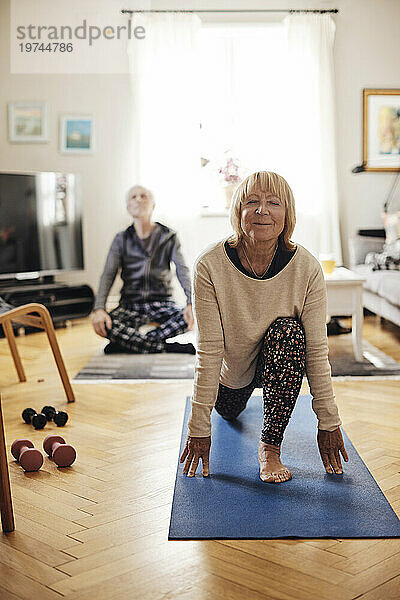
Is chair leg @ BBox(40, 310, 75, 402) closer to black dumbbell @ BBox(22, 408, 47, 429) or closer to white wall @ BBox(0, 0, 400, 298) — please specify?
black dumbbell @ BBox(22, 408, 47, 429)

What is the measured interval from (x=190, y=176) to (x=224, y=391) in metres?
3.79

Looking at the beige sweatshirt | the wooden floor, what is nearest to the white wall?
the wooden floor

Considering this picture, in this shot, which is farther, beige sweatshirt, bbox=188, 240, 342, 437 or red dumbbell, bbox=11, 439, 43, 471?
red dumbbell, bbox=11, 439, 43, 471

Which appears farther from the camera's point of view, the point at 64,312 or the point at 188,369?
the point at 64,312

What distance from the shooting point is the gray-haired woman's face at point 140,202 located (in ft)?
13.9

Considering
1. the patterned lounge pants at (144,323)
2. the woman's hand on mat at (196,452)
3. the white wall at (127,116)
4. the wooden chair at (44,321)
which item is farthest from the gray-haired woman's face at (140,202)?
the woman's hand on mat at (196,452)

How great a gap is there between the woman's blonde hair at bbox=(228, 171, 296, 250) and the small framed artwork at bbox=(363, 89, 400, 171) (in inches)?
163

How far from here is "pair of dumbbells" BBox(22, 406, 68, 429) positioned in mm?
2730

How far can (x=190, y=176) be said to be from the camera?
19.8 ft

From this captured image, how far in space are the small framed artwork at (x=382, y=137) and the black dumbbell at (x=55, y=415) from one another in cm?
407

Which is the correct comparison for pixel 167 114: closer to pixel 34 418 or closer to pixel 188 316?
pixel 188 316

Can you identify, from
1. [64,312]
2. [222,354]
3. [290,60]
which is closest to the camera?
[222,354]

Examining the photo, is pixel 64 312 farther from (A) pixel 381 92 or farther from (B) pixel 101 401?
(A) pixel 381 92

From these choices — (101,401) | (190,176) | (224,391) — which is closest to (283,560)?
(224,391)
